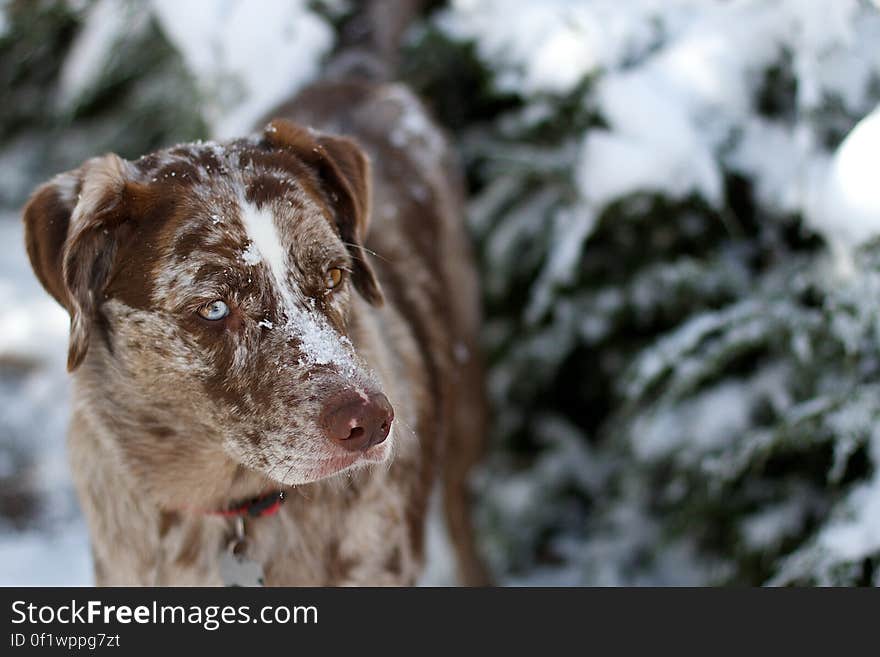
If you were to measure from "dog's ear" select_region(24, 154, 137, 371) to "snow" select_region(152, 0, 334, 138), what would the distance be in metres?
1.53

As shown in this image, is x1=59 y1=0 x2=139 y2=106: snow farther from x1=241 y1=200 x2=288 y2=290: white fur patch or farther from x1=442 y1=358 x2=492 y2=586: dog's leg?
x1=241 y1=200 x2=288 y2=290: white fur patch

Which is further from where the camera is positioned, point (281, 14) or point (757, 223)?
point (281, 14)

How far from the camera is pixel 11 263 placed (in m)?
4.45

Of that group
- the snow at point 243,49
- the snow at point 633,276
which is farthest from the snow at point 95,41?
the snow at point 243,49

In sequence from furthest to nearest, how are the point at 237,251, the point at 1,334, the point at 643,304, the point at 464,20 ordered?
the point at 1,334 → the point at 464,20 → the point at 643,304 → the point at 237,251

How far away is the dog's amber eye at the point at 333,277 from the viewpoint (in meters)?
2.00

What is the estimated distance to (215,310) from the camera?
1879mm

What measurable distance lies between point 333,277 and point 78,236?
573mm

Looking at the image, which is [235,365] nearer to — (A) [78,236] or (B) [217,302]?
(B) [217,302]

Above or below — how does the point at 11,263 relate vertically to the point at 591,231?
above

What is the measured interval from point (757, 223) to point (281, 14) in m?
2.18

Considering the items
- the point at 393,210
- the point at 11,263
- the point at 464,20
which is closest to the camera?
the point at 393,210
